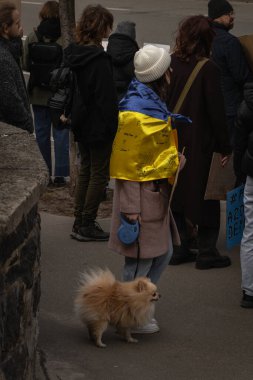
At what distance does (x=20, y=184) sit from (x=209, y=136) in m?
2.85

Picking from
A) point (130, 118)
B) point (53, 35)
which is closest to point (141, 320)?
point (130, 118)

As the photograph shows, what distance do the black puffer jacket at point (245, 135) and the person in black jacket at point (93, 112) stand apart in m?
1.42

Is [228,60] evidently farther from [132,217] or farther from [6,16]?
[132,217]

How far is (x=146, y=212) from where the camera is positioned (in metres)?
5.96

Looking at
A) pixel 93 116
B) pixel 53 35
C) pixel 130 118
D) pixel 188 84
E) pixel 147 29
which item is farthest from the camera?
pixel 147 29

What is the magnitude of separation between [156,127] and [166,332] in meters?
1.33

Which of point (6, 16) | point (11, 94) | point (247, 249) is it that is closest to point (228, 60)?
point (6, 16)

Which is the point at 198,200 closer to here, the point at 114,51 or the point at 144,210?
the point at 144,210

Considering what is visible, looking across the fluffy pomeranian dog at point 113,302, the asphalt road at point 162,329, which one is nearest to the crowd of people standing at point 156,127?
the asphalt road at point 162,329

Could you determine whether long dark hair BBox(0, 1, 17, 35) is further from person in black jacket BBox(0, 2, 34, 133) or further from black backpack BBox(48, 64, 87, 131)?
black backpack BBox(48, 64, 87, 131)

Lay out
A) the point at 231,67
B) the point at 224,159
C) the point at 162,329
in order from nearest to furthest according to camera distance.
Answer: the point at 162,329 → the point at 224,159 → the point at 231,67

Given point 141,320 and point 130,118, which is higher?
point 130,118

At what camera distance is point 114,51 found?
912cm

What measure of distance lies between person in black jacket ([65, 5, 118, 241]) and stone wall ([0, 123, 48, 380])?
2.46 metres
